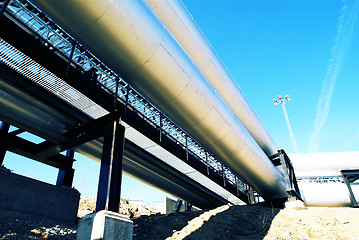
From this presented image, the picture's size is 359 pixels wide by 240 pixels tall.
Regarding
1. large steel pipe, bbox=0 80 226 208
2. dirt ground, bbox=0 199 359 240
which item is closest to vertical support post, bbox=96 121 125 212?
large steel pipe, bbox=0 80 226 208

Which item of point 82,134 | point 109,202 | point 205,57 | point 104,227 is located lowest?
point 104,227

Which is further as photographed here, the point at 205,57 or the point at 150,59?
the point at 205,57

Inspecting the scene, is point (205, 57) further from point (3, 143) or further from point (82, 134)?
point (3, 143)

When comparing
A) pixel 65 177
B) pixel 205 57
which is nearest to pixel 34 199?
pixel 65 177

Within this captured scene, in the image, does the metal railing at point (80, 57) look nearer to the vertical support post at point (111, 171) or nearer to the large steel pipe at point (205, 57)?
the vertical support post at point (111, 171)

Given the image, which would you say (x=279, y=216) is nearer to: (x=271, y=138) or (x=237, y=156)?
(x=237, y=156)

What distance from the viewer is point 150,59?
5203mm

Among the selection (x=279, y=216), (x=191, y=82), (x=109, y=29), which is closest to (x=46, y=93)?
(x=109, y=29)

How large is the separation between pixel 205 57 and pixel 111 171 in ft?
18.3

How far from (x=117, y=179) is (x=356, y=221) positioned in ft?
29.9

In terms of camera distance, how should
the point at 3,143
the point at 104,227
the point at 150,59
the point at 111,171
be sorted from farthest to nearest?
1. the point at 3,143
2. the point at 111,171
3. the point at 150,59
4. the point at 104,227

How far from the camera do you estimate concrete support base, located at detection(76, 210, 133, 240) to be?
4.64m

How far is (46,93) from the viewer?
19.7 feet

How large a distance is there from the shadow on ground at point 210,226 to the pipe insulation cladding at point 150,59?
2.63 metres
